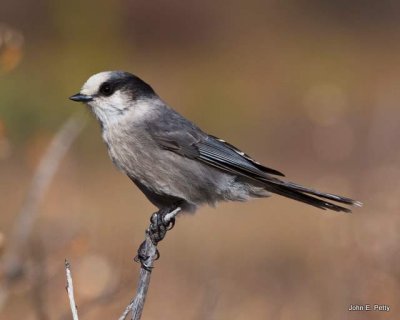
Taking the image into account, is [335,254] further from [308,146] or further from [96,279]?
[308,146]

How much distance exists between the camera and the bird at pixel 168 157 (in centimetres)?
378

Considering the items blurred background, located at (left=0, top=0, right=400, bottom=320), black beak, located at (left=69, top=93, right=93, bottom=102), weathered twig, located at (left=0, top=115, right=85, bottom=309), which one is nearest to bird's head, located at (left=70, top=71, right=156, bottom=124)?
black beak, located at (left=69, top=93, right=93, bottom=102)

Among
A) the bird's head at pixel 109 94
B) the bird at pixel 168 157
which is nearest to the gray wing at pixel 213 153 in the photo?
the bird at pixel 168 157

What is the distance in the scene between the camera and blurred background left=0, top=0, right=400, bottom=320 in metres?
4.04

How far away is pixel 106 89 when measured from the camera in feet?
12.8

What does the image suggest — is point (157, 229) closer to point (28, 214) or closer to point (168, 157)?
point (28, 214)

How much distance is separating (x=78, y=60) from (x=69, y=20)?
42.6 inches

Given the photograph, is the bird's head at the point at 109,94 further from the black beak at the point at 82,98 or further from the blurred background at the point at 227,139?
the blurred background at the point at 227,139

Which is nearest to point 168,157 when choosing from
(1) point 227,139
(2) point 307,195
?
(2) point 307,195

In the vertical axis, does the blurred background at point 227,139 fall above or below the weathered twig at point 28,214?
above

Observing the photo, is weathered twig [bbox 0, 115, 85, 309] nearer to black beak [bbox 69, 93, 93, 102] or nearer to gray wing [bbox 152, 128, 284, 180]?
black beak [bbox 69, 93, 93, 102]

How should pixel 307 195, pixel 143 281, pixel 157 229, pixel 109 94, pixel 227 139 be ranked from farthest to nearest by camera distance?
pixel 227 139 < pixel 109 94 < pixel 307 195 < pixel 157 229 < pixel 143 281

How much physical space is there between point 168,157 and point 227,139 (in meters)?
5.18

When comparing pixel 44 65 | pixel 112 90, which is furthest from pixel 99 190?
pixel 112 90
